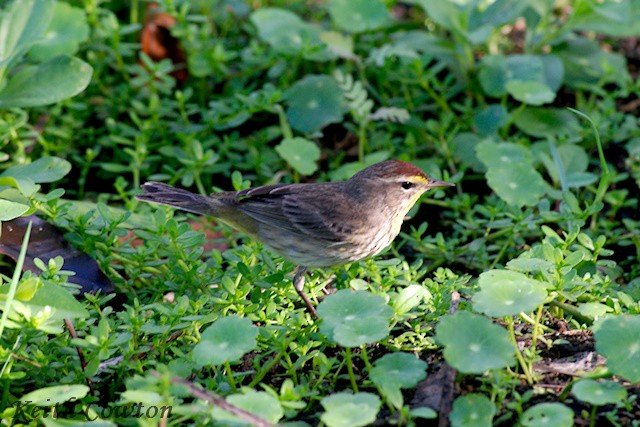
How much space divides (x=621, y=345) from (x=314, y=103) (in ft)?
11.1

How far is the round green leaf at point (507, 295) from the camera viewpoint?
3.28 m

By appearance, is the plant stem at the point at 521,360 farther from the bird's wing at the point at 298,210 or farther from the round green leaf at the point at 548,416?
the bird's wing at the point at 298,210

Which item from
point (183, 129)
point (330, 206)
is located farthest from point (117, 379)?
point (183, 129)

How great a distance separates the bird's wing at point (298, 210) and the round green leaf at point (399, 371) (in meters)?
1.31

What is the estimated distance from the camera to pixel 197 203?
4832 millimetres

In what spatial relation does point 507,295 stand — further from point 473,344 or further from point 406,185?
point 406,185

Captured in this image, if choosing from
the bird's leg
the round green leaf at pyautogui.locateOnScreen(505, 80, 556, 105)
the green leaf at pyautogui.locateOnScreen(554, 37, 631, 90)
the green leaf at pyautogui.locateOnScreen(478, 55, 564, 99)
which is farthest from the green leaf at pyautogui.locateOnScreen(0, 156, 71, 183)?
the green leaf at pyautogui.locateOnScreen(554, 37, 631, 90)

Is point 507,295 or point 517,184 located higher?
point 507,295

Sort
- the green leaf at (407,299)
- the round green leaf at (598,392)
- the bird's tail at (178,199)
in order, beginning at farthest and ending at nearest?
1. the bird's tail at (178,199)
2. the green leaf at (407,299)
3. the round green leaf at (598,392)

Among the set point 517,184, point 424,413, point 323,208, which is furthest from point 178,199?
point 424,413

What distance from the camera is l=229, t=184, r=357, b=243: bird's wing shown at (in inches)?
183

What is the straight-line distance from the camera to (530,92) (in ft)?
18.8

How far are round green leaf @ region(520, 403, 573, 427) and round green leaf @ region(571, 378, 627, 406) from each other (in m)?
0.08

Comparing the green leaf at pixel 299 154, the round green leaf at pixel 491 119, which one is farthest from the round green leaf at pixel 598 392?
the round green leaf at pixel 491 119
